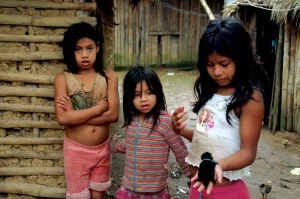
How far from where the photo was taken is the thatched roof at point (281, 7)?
6668 millimetres

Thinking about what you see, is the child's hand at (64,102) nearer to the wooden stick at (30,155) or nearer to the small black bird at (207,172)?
the wooden stick at (30,155)

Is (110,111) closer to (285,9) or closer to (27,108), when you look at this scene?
(27,108)

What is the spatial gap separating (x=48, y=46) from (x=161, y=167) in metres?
1.56

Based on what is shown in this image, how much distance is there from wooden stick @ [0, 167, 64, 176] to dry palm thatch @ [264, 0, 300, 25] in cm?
476

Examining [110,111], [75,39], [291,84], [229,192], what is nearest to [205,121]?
[229,192]

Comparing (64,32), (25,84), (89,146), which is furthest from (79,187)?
(64,32)

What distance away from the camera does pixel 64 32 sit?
11.7ft

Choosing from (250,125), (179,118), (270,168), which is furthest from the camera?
(270,168)

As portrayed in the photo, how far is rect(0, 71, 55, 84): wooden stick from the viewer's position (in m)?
3.55

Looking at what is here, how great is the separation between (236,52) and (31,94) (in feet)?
7.06

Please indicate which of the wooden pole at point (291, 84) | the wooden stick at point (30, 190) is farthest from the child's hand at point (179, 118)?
the wooden pole at point (291, 84)

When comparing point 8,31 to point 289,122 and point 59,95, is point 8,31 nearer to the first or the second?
point 59,95

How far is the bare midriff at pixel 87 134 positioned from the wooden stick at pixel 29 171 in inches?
23.7

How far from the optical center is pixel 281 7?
6918 millimetres
